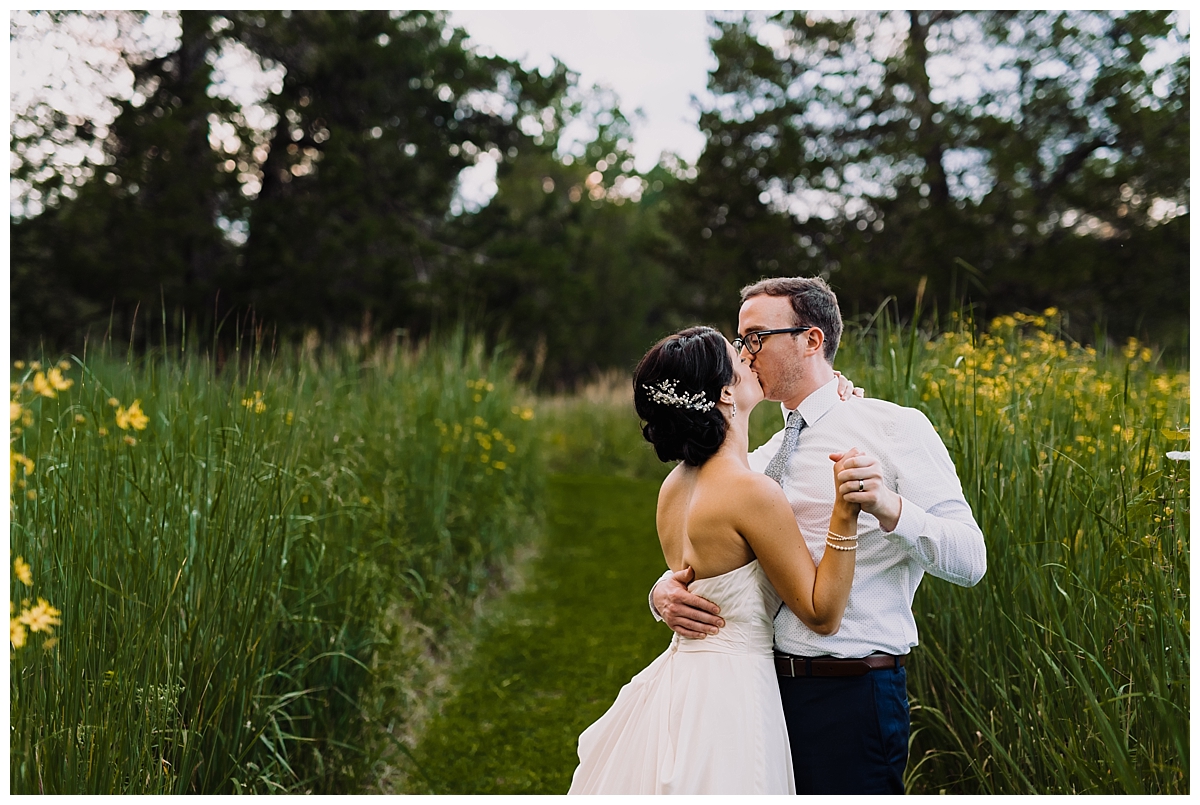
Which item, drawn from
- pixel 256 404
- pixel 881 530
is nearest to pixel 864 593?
pixel 881 530

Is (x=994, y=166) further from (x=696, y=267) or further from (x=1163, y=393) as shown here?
(x=1163, y=393)

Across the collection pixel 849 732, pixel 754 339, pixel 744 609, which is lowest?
pixel 849 732

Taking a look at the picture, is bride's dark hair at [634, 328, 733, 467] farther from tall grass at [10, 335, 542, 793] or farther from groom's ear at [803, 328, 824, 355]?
tall grass at [10, 335, 542, 793]

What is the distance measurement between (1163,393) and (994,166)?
1329cm

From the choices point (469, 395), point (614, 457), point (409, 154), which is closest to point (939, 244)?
point (614, 457)

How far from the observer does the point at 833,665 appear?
1964mm

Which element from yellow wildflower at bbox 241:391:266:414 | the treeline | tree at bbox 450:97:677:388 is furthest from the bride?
tree at bbox 450:97:677:388

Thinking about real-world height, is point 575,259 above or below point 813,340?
above

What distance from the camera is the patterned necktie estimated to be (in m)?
2.13

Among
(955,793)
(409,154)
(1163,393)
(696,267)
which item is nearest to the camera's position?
(955,793)

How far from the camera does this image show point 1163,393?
3.89 meters

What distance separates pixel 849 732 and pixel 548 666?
331cm

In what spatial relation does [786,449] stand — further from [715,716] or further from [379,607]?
[379,607]

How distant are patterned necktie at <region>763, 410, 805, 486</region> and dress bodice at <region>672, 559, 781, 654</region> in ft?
0.83
